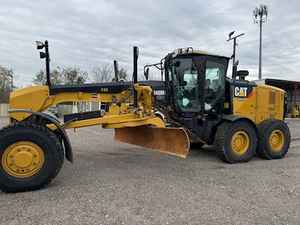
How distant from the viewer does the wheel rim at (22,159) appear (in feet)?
17.1

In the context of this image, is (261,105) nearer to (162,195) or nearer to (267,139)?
(267,139)

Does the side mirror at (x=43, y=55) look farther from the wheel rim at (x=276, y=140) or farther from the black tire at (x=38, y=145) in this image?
the wheel rim at (x=276, y=140)

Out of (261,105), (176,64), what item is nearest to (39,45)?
(176,64)

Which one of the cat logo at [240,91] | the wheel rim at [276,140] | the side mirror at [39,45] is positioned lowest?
the wheel rim at [276,140]

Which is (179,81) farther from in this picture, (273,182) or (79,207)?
(79,207)

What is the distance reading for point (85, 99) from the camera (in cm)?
663

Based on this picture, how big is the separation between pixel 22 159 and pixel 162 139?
2.79m

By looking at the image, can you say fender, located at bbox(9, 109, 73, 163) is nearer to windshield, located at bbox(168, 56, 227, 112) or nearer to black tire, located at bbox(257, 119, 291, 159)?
windshield, located at bbox(168, 56, 227, 112)

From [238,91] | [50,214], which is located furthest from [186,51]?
[50,214]

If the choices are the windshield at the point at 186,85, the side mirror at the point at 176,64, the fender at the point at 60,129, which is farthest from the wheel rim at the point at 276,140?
the fender at the point at 60,129

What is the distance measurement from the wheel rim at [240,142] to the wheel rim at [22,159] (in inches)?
173

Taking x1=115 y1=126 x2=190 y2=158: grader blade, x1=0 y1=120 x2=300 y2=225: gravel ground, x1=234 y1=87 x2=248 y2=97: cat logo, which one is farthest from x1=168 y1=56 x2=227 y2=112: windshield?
x1=0 y1=120 x2=300 y2=225: gravel ground

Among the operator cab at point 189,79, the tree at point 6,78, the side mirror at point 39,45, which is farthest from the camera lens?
the tree at point 6,78

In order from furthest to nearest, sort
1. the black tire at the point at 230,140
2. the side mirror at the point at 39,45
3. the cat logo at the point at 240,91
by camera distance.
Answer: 1. the cat logo at the point at 240,91
2. the black tire at the point at 230,140
3. the side mirror at the point at 39,45
